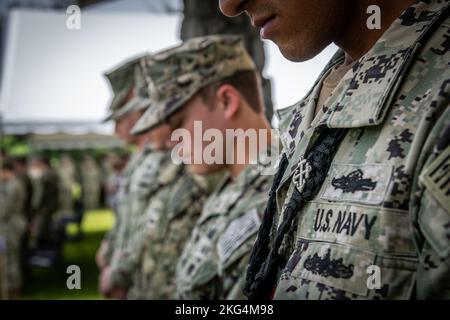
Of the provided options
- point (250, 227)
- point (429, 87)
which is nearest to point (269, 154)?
point (250, 227)

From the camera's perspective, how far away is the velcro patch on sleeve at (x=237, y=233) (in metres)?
2.12

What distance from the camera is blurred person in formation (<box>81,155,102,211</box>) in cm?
1948

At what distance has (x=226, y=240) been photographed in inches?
87.4

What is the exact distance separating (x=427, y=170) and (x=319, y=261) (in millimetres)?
289

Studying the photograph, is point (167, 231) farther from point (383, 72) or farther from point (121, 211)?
point (383, 72)

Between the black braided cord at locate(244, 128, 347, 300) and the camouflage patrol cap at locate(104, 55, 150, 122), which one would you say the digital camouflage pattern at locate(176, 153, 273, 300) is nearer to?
the black braided cord at locate(244, 128, 347, 300)

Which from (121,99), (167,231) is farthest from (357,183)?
(121,99)

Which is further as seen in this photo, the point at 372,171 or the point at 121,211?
the point at 121,211

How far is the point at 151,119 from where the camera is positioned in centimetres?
284

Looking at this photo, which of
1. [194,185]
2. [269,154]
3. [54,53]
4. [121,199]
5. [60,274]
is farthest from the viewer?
[60,274]

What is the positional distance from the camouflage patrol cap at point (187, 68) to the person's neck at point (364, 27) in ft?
4.07

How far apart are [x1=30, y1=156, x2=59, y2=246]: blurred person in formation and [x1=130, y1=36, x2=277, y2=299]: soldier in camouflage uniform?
877 cm

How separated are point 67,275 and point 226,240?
193 inches
